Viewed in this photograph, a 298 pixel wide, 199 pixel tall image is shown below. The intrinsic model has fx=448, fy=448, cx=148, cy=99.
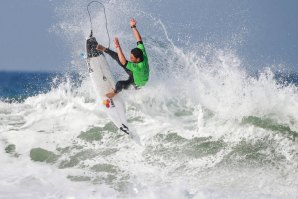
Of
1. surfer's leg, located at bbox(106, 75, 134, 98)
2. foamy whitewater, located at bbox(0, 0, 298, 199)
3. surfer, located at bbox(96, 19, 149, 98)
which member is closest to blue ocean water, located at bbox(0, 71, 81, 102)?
foamy whitewater, located at bbox(0, 0, 298, 199)

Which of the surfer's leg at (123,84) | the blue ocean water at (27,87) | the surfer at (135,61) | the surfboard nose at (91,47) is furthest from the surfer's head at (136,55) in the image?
the blue ocean water at (27,87)

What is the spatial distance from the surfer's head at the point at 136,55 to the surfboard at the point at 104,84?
126cm

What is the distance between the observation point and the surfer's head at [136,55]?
8.77m

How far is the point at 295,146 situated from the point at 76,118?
17.8 feet

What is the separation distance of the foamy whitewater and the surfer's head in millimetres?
1723

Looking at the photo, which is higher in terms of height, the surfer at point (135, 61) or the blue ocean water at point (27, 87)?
the surfer at point (135, 61)

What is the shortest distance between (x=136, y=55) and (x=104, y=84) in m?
1.42

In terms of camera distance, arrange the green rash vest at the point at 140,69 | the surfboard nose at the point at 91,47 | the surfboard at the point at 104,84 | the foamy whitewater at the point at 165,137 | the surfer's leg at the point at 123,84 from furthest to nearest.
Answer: the surfboard nose at the point at 91,47 → the surfboard at the point at 104,84 → the surfer's leg at the point at 123,84 → the green rash vest at the point at 140,69 → the foamy whitewater at the point at 165,137

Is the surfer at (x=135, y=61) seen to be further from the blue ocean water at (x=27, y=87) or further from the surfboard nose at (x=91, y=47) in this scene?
the blue ocean water at (x=27, y=87)

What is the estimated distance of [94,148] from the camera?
938 centimetres

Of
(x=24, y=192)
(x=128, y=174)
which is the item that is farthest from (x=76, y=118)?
(x=24, y=192)

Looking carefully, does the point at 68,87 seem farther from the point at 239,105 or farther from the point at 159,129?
the point at 239,105

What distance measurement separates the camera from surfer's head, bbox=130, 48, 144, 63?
877 centimetres

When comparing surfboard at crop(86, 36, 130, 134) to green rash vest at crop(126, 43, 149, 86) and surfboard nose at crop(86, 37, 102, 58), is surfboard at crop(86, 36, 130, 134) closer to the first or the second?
surfboard nose at crop(86, 37, 102, 58)
